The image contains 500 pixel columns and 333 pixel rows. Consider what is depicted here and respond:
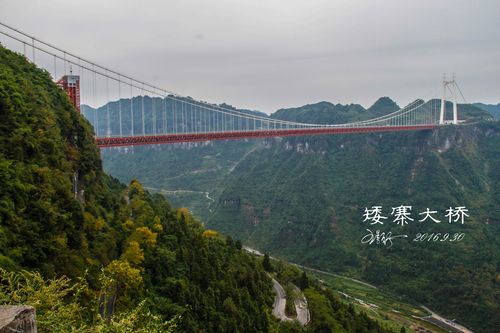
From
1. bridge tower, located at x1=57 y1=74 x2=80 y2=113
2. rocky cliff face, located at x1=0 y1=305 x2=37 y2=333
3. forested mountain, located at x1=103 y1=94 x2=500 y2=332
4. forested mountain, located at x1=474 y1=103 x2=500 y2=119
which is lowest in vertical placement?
forested mountain, located at x1=103 y1=94 x2=500 y2=332

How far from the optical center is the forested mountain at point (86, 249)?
1043 cm

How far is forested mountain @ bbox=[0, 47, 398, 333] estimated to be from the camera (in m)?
10.4

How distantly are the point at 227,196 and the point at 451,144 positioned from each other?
40613mm

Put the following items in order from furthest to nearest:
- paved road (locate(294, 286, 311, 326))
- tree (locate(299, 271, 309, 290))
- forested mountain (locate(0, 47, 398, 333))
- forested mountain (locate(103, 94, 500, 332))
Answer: forested mountain (locate(103, 94, 500, 332)) < tree (locate(299, 271, 309, 290)) < paved road (locate(294, 286, 311, 326)) < forested mountain (locate(0, 47, 398, 333))

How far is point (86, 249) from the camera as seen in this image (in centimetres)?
1367

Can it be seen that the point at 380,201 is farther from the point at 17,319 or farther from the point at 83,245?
the point at 17,319

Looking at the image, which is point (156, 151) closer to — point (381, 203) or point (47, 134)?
point (381, 203)

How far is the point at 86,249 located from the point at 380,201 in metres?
62.1

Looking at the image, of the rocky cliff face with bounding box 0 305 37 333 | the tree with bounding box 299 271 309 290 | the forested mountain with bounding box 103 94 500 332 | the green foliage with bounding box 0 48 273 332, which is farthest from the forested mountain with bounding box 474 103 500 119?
the rocky cliff face with bounding box 0 305 37 333

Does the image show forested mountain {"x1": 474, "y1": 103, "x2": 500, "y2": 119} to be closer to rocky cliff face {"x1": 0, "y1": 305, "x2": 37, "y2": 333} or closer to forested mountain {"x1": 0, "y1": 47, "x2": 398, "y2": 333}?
forested mountain {"x1": 0, "y1": 47, "x2": 398, "y2": 333}

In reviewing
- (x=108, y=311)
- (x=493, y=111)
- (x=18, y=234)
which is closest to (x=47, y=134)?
(x=18, y=234)

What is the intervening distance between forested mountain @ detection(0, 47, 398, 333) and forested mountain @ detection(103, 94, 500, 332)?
1115 inches

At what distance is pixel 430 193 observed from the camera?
64.1 metres

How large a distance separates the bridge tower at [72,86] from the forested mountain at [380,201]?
124 feet
